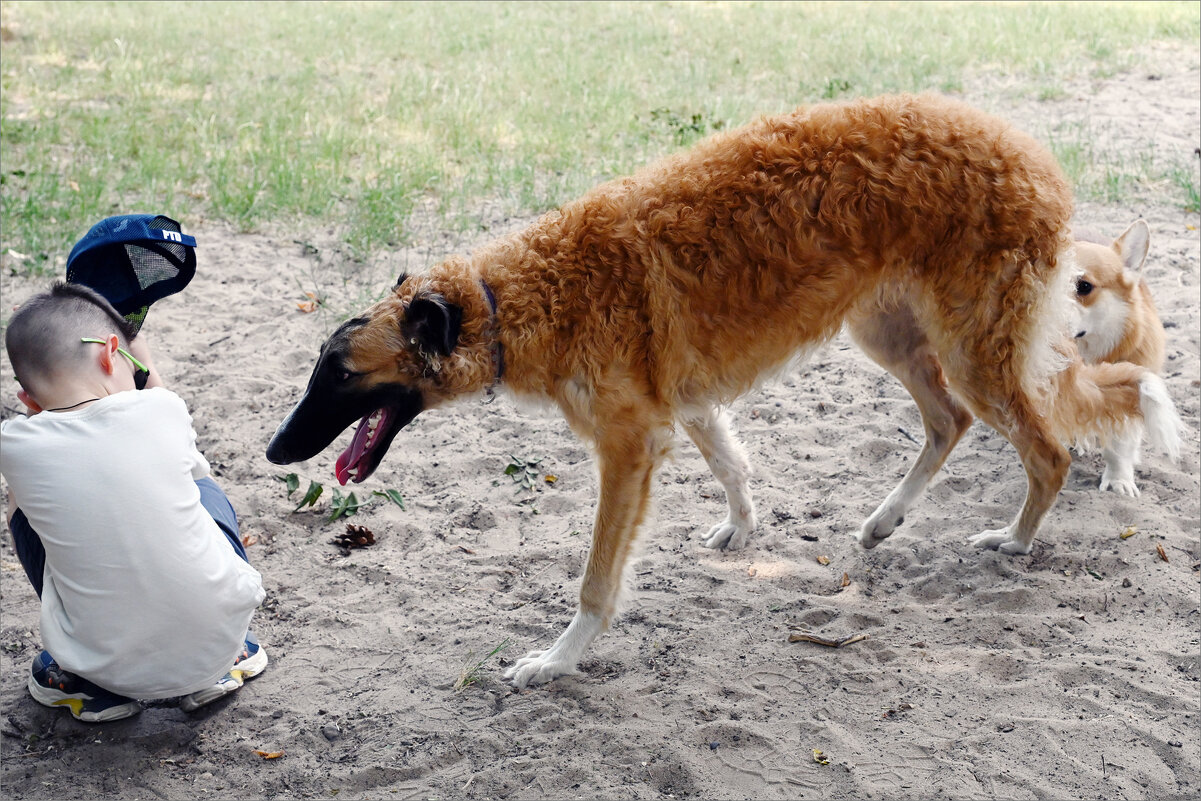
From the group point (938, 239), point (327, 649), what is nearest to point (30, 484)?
point (327, 649)

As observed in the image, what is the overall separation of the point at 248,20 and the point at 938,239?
13.4m

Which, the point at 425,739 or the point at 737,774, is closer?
Result: the point at 737,774

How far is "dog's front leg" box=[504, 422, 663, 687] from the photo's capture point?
143 inches

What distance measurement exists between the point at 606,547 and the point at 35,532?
197 cm

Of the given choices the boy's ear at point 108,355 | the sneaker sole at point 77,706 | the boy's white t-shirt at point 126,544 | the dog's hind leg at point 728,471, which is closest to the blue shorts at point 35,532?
A: the boy's white t-shirt at point 126,544

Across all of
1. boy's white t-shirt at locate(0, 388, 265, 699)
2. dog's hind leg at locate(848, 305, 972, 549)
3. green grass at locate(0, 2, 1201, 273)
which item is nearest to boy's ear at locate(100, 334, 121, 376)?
boy's white t-shirt at locate(0, 388, 265, 699)

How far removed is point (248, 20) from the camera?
14328 millimetres

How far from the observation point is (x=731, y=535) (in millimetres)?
4422

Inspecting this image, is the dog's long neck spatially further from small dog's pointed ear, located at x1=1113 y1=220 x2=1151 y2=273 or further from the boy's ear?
small dog's pointed ear, located at x1=1113 y1=220 x2=1151 y2=273

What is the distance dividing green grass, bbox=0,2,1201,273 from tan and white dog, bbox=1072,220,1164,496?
11.2ft

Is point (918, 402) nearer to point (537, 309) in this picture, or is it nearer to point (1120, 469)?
point (1120, 469)

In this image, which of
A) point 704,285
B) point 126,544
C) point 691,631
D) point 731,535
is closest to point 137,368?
point 126,544

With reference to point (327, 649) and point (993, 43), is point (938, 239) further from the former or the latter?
point (993, 43)

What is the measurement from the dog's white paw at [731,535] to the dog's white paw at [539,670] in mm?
1037
